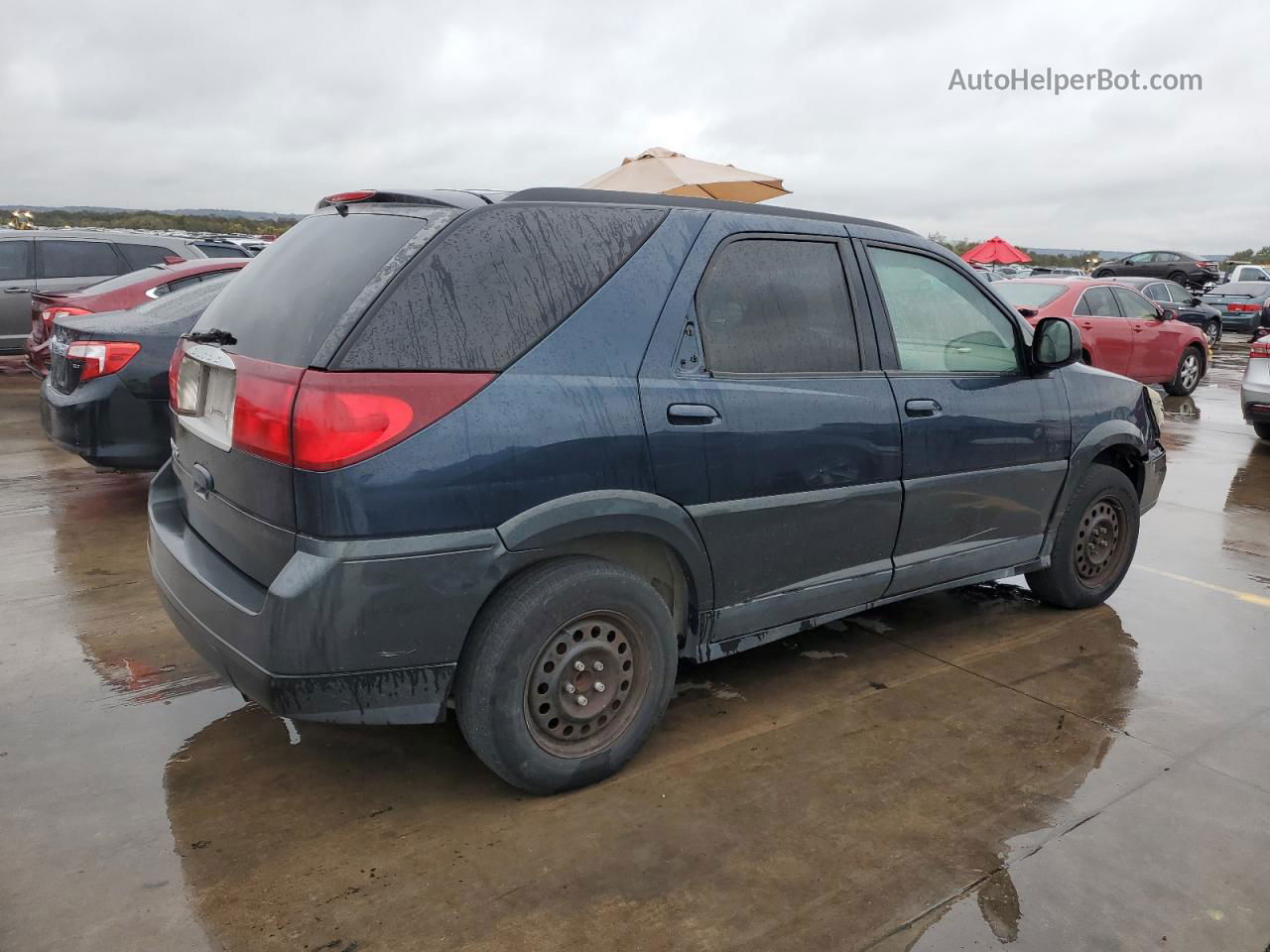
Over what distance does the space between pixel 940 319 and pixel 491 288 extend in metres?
2.05

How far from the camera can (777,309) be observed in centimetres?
334

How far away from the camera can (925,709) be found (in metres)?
3.58

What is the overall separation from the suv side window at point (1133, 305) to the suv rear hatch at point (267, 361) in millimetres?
11963

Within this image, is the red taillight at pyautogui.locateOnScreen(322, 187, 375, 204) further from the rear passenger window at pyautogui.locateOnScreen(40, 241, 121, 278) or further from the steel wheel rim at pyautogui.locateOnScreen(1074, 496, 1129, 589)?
the rear passenger window at pyautogui.locateOnScreen(40, 241, 121, 278)

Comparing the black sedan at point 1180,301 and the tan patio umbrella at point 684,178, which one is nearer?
the tan patio umbrella at point 684,178

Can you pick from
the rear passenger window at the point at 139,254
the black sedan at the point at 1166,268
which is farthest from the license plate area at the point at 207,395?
the black sedan at the point at 1166,268

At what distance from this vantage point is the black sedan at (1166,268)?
1253 inches

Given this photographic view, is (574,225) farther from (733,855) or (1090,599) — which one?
(1090,599)

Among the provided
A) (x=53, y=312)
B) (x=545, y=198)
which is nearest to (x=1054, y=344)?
(x=545, y=198)

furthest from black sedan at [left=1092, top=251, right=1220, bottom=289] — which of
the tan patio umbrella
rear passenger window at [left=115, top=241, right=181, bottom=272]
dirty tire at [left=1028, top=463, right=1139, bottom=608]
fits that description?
dirty tire at [left=1028, top=463, right=1139, bottom=608]

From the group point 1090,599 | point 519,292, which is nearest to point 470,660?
point 519,292

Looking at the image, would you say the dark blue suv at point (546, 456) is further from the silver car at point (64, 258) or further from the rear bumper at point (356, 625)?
the silver car at point (64, 258)

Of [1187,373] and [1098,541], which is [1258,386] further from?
[1098,541]

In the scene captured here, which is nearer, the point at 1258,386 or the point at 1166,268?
the point at 1258,386
